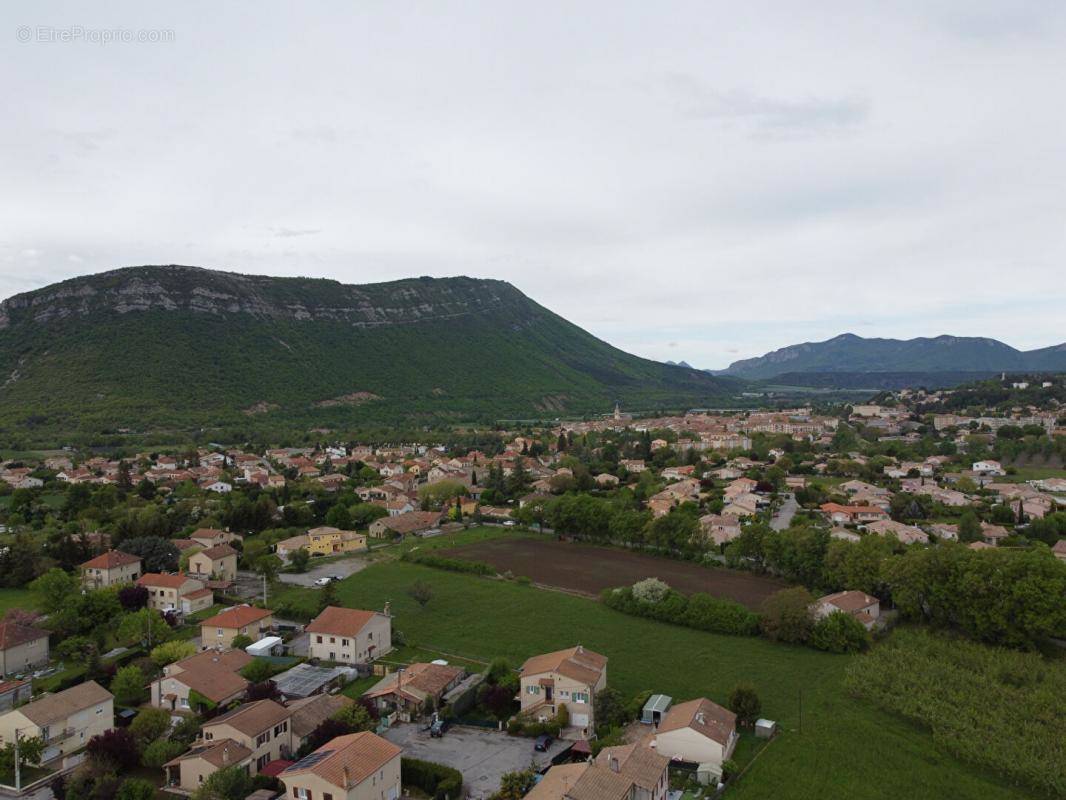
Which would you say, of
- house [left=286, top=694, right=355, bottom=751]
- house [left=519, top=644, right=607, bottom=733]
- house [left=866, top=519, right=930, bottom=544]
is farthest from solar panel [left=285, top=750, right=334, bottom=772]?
house [left=866, top=519, right=930, bottom=544]

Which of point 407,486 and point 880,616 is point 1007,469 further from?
point 407,486

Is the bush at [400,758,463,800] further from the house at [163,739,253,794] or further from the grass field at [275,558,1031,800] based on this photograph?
the grass field at [275,558,1031,800]

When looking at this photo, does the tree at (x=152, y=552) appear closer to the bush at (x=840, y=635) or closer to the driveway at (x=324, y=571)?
the driveway at (x=324, y=571)

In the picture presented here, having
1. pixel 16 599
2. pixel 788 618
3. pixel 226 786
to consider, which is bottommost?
pixel 16 599

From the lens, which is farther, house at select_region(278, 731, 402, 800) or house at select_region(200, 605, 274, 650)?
house at select_region(200, 605, 274, 650)

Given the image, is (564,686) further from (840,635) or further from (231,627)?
(231,627)

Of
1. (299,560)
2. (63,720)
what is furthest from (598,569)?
(63,720)
